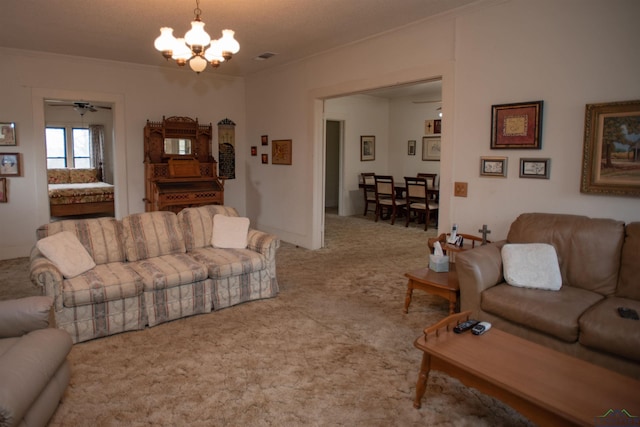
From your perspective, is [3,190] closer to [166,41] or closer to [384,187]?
[166,41]

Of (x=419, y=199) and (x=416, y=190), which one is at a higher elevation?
(x=416, y=190)

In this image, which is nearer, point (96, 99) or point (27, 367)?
point (27, 367)

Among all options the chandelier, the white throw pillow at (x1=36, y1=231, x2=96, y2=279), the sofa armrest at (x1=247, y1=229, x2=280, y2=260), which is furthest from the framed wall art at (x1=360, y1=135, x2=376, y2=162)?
the white throw pillow at (x1=36, y1=231, x2=96, y2=279)

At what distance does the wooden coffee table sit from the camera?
1715mm

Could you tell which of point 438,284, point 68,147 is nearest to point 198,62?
point 438,284

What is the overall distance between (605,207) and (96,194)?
336 inches

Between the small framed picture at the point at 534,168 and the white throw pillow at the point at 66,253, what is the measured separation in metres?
3.62

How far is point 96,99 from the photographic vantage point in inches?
231

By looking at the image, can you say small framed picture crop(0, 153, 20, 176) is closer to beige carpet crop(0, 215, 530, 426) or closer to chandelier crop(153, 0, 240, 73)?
beige carpet crop(0, 215, 530, 426)

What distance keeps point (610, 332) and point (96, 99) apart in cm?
629

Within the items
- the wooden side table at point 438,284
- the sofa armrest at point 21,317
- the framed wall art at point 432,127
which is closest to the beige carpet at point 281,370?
the wooden side table at point 438,284

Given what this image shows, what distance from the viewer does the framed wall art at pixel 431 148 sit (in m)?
8.97

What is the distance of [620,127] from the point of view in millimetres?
2961

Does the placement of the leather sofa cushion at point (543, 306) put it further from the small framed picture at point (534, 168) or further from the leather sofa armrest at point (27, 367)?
the leather sofa armrest at point (27, 367)
